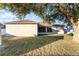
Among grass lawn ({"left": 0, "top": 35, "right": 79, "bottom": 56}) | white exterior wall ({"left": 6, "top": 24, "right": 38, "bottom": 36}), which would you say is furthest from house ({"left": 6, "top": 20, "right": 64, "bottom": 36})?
grass lawn ({"left": 0, "top": 35, "right": 79, "bottom": 56})

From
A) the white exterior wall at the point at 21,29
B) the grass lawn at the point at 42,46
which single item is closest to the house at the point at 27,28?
the white exterior wall at the point at 21,29

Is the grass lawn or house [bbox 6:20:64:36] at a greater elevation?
house [bbox 6:20:64:36]

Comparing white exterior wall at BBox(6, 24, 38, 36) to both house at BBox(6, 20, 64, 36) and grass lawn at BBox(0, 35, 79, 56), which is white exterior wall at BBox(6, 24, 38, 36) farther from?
grass lawn at BBox(0, 35, 79, 56)

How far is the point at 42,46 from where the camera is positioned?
23.5 feet

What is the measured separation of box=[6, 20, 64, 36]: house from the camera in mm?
7066

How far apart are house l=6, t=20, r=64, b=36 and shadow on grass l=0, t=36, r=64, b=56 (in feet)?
0.46

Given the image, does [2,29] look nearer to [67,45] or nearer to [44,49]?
[44,49]

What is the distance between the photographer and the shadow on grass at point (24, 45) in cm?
708

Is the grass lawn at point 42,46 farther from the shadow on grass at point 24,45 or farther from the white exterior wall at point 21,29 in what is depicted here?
the white exterior wall at point 21,29

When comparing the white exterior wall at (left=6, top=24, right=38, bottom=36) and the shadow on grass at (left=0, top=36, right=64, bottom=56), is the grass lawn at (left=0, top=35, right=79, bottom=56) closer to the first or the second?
the shadow on grass at (left=0, top=36, right=64, bottom=56)

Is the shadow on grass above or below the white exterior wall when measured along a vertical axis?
below

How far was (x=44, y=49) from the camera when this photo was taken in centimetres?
712

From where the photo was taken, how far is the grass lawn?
23.2 feet

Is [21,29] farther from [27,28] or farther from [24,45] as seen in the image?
[24,45]
